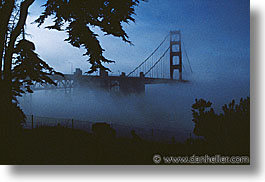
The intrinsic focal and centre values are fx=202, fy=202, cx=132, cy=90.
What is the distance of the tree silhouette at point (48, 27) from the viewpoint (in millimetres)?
2867

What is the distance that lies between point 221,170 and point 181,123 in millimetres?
814

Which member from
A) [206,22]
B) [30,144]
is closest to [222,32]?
[206,22]

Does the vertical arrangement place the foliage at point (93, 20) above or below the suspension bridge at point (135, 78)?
above

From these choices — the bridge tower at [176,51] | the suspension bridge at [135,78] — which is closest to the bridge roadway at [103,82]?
the suspension bridge at [135,78]

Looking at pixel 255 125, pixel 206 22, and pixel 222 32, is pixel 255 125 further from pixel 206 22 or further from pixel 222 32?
pixel 206 22

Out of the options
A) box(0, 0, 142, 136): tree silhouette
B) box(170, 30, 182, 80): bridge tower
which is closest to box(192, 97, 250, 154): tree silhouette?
box(170, 30, 182, 80): bridge tower

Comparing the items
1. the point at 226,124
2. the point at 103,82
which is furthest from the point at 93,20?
the point at 226,124

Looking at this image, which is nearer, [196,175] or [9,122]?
[196,175]

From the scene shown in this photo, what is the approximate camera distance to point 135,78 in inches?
118

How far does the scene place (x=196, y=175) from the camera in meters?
2.75

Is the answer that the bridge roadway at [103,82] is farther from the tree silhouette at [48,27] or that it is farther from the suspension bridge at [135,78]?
the tree silhouette at [48,27]

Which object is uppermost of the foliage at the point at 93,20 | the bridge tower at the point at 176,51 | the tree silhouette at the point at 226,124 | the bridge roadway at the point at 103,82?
the foliage at the point at 93,20

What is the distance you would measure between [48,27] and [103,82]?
1.18 m

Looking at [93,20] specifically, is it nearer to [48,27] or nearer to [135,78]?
[48,27]
